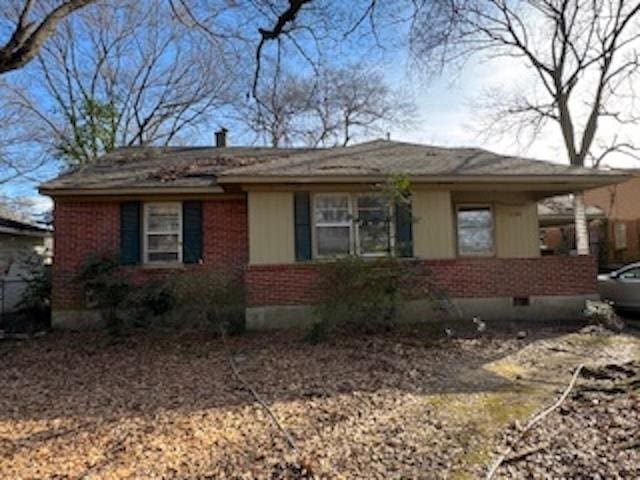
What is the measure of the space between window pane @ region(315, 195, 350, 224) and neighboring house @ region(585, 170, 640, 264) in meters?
14.7

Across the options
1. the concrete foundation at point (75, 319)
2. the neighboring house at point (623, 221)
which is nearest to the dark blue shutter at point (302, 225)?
the concrete foundation at point (75, 319)

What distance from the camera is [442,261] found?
33.3 feet

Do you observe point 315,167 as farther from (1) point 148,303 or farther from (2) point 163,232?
(1) point 148,303

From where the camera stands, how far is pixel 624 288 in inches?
426

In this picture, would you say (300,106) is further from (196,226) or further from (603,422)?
(603,422)

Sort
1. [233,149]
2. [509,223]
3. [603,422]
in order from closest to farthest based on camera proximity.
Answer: [603,422] → [509,223] → [233,149]

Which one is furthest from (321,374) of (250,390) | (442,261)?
(442,261)

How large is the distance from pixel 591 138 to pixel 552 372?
1698 cm

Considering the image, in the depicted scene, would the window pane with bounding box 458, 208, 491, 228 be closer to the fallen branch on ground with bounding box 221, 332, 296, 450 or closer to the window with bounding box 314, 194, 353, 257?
the window with bounding box 314, 194, 353, 257

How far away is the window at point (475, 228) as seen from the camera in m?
12.1

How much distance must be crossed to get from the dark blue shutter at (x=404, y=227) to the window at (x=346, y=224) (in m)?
0.31

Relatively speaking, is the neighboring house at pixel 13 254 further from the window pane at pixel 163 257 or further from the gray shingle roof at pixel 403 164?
the gray shingle roof at pixel 403 164

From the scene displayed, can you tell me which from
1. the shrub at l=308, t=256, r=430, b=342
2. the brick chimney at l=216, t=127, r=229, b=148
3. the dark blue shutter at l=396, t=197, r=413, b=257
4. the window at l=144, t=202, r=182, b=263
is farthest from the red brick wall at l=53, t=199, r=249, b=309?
the brick chimney at l=216, t=127, r=229, b=148

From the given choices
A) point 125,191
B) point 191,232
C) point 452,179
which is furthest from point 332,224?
point 125,191
